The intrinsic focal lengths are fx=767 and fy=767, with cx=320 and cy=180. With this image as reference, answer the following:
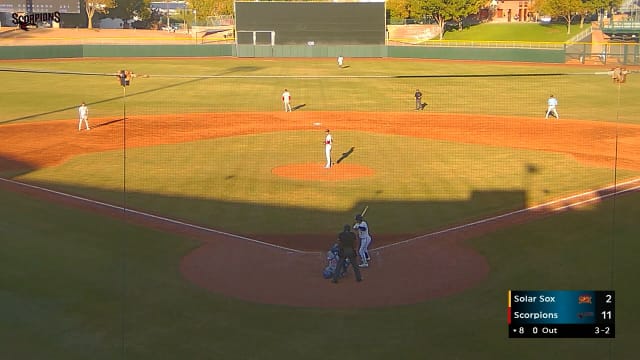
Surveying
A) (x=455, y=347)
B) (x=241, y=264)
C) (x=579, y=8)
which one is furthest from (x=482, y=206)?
(x=579, y=8)

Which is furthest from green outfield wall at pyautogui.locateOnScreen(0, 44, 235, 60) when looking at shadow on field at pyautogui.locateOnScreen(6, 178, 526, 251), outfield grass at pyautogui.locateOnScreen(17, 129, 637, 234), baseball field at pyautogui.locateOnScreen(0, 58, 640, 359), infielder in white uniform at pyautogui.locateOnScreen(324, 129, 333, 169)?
shadow on field at pyautogui.locateOnScreen(6, 178, 526, 251)

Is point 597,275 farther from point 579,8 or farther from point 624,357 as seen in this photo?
point 579,8

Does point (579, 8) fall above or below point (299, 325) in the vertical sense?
above

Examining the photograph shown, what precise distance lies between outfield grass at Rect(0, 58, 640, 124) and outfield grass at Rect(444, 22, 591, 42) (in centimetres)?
2735

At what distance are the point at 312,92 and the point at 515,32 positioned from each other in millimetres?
57997

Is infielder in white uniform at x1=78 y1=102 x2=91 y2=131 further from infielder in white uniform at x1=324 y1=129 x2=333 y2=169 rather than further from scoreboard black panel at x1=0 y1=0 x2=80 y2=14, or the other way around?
scoreboard black panel at x1=0 y1=0 x2=80 y2=14

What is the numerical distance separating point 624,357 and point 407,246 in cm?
731

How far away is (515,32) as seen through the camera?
10619 cm

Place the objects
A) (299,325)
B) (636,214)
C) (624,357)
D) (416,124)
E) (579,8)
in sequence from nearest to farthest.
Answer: (624,357) < (299,325) < (636,214) < (416,124) < (579,8)

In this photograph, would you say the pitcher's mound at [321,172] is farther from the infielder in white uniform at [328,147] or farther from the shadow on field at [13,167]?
the shadow on field at [13,167]

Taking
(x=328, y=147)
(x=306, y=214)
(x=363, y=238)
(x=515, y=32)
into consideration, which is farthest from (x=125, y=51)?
(x=363, y=238)

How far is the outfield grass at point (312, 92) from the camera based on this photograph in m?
47.3

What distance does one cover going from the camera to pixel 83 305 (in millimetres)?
15492

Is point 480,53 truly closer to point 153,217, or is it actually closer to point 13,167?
point 13,167
